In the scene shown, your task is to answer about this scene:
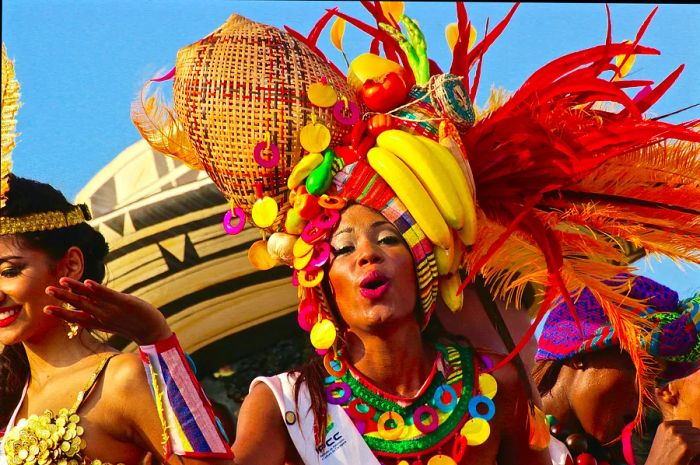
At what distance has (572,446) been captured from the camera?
531cm

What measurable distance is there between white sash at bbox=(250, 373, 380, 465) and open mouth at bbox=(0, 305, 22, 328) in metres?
0.77

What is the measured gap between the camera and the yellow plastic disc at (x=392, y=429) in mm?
4305

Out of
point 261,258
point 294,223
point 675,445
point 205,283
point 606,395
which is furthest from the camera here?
point 205,283

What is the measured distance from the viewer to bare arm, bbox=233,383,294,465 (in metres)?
4.16

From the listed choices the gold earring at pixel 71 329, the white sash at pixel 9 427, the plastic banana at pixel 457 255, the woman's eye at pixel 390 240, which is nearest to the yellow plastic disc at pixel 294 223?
the woman's eye at pixel 390 240

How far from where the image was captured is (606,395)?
5.47m

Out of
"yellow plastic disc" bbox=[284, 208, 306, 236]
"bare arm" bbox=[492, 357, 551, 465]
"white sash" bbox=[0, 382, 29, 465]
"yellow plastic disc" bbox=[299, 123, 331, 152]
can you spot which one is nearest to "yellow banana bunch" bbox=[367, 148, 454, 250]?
"yellow plastic disc" bbox=[299, 123, 331, 152]

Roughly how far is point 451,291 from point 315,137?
63 centimetres

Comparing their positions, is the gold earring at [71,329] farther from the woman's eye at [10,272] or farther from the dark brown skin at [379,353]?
the dark brown skin at [379,353]

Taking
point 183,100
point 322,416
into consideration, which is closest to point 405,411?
point 322,416

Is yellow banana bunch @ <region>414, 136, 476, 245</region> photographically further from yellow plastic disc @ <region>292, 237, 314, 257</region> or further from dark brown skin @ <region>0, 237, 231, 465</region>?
dark brown skin @ <region>0, 237, 231, 465</region>

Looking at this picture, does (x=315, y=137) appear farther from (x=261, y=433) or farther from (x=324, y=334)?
(x=261, y=433)

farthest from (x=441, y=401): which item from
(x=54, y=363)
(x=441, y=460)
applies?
(x=54, y=363)

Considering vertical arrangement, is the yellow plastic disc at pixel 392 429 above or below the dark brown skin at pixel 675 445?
above
